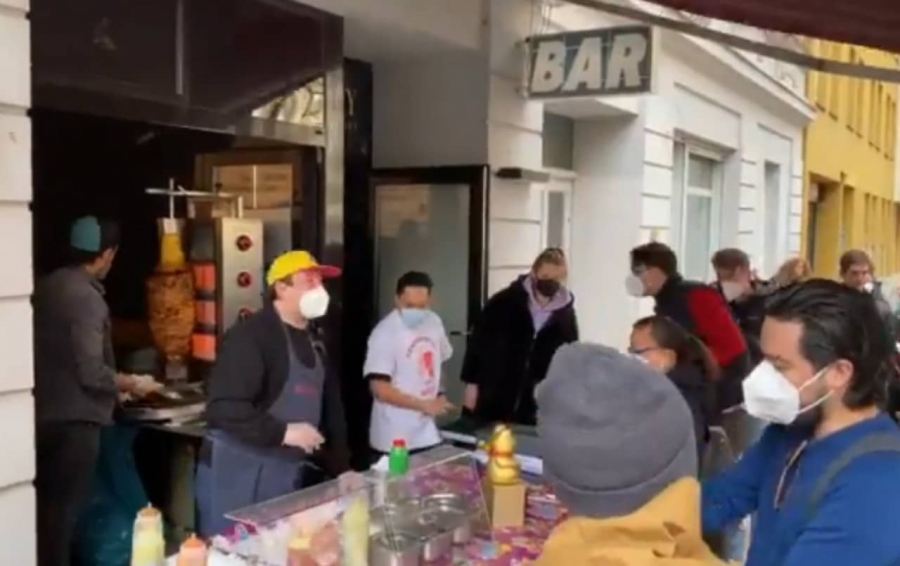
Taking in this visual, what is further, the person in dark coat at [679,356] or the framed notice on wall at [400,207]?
the framed notice on wall at [400,207]

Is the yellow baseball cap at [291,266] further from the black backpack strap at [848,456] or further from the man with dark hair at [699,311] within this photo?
the black backpack strap at [848,456]

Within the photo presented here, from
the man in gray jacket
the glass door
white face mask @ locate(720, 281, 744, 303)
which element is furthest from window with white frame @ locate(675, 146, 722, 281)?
the man in gray jacket

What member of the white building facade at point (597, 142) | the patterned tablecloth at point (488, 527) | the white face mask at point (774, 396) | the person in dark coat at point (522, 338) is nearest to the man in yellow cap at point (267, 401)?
the patterned tablecloth at point (488, 527)

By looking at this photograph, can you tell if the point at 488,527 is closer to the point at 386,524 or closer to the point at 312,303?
the point at 386,524

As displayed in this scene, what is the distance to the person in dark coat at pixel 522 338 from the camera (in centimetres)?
563

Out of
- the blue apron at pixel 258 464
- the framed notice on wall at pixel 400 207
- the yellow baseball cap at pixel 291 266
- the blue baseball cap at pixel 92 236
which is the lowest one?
the blue apron at pixel 258 464

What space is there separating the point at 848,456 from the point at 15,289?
9.29ft

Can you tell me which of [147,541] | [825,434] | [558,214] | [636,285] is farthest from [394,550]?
[558,214]

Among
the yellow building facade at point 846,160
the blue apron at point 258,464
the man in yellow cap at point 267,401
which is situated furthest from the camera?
the yellow building facade at point 846,160

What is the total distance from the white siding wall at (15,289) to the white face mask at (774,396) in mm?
2560

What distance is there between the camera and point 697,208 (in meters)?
11.9

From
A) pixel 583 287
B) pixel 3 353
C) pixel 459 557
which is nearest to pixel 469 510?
pixel 459 557

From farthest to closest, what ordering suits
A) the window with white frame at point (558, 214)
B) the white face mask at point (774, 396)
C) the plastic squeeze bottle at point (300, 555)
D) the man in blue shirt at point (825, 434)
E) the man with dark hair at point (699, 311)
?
the window with white frame at point (558, 214), the man with dark hair at point (699, 311), the plastic squeeze bottle at point (300, 555), the white face mask at point (774, 396), the man in blue shirt at point (825, 434)

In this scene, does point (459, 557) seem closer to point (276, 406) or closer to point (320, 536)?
point (320, 536)
